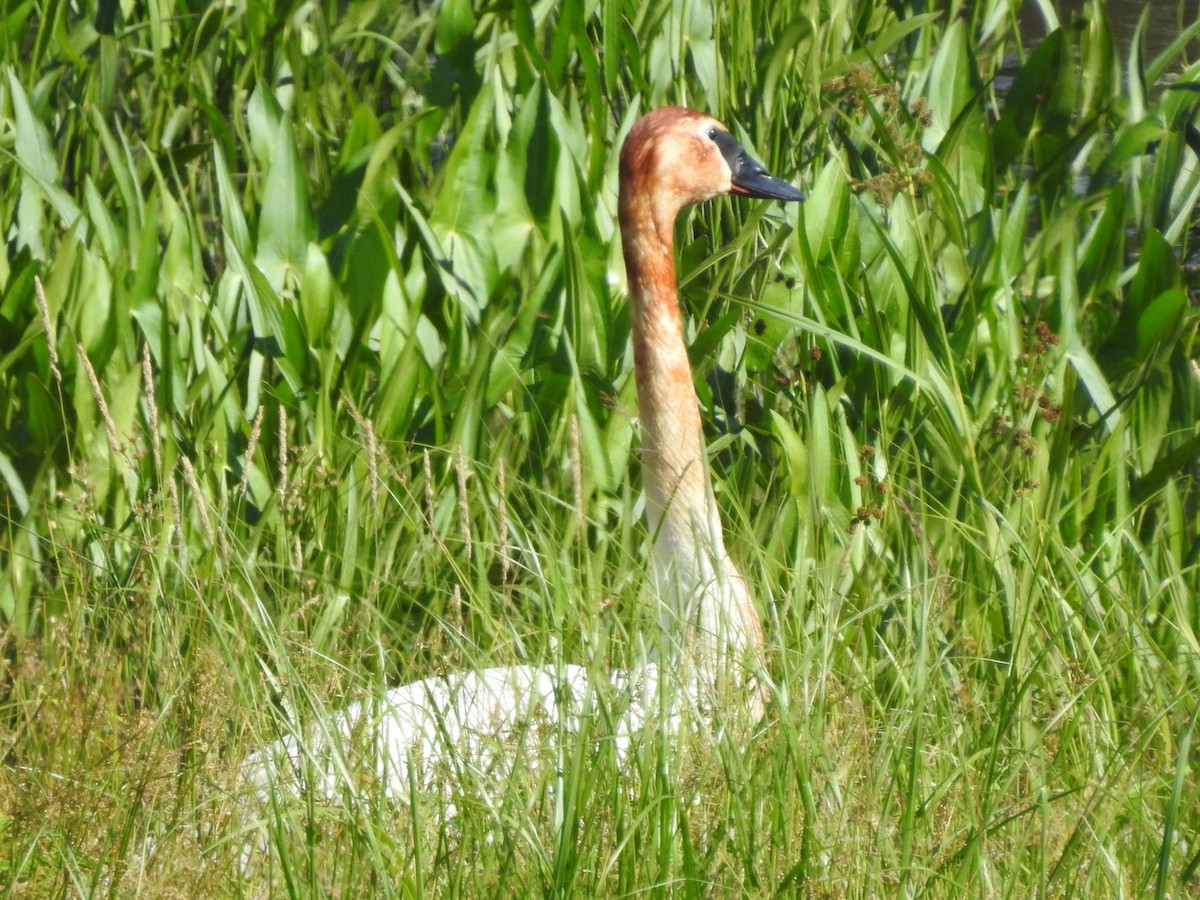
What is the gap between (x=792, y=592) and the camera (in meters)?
2.46

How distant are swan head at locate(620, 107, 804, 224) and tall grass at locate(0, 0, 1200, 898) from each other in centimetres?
14

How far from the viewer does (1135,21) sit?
6766 mm

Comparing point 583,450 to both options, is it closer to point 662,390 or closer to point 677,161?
point 662,390

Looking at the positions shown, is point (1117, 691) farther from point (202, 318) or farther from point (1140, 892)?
point (202, 318)

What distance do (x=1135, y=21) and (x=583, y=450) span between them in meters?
4.77

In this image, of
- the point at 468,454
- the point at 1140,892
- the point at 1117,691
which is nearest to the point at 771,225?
the point at 468,454

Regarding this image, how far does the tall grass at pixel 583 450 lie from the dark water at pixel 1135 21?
2789mm

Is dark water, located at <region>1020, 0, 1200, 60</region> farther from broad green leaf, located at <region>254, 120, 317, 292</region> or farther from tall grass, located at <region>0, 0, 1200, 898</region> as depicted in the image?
broad green leaf, located at <region>254, 120, 317, 292</region>

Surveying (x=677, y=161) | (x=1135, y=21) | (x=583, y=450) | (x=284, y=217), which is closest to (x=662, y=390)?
(x=583, y=450)

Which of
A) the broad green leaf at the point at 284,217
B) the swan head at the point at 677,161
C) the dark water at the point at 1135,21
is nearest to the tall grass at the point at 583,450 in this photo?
the broad green leaf at the point at 284,217

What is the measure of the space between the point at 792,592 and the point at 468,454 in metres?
0.75

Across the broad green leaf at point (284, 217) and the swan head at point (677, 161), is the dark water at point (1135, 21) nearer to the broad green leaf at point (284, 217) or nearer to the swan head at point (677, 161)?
the swan head at point (677, 161)

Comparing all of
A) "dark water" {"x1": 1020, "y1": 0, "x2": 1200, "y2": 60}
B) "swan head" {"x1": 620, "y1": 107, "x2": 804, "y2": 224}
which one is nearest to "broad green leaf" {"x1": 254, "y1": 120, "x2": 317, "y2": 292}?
"swan head" {"x1": 620, "y1": 107, "x2": 804, "y2": 224}

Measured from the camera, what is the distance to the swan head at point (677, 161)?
282 cm
